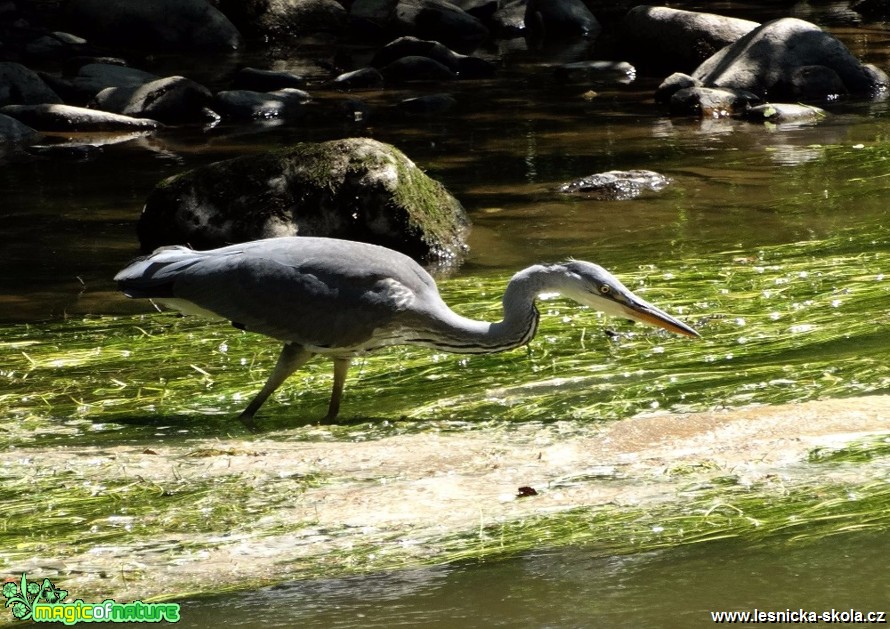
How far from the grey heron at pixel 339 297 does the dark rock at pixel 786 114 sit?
10.3m

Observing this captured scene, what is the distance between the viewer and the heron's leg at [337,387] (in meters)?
6.58

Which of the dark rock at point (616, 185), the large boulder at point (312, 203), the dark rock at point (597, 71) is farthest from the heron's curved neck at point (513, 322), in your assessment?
the dark rock at point (597, 71)

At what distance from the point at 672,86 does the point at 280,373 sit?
12.3 metres

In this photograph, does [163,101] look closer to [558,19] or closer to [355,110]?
[355,110]

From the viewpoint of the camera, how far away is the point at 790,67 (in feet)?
58.4

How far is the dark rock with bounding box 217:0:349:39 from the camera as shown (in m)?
26.1

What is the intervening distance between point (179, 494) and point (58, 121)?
43.1ft

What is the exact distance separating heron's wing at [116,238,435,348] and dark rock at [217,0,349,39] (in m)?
20.1

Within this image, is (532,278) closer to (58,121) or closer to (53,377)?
(53,377)

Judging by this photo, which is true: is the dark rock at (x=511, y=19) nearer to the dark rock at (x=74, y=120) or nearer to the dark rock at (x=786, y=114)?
the dark rock at (x=786, y=114)

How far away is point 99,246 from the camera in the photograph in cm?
1144

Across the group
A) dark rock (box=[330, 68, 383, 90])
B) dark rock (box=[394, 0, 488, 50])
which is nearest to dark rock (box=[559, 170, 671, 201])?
dark rock (box=[330, 68, 383, 90])

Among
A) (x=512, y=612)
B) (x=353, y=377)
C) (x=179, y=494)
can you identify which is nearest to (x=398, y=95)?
(x=353, y=377)

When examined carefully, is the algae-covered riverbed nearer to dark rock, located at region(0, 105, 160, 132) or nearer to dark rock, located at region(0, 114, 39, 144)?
dark rock, located at region(0, 114, 39, 144)
